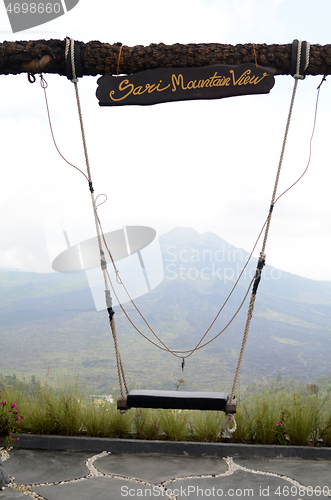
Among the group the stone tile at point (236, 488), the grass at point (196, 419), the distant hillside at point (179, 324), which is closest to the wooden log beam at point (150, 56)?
the grass at point (196, 419)

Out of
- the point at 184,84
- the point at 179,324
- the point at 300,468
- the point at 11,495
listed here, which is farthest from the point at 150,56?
the point at 179,324

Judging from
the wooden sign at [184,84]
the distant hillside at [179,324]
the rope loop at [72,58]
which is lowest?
the distant hillside at [179,324]

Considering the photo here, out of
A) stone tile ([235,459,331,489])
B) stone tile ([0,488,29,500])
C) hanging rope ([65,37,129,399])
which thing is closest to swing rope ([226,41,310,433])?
stone tile ([235,459,331,489])

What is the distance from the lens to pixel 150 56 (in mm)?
2584

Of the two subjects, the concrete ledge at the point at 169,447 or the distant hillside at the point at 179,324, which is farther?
the distant hillside at the point at 179,324

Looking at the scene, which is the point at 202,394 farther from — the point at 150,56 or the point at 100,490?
the point at 150,56

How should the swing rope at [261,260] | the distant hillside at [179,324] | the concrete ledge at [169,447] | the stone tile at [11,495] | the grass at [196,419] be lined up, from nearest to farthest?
the stone tile at [11,495] < the swing rope at [261,260] < the concrete ledge at [169,447] < the grass at [196,419] < the distant hillside at [179,324]

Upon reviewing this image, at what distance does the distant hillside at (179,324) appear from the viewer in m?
18.2

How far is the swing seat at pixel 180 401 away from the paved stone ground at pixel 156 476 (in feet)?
1.56

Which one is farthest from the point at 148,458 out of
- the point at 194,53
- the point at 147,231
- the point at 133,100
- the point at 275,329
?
the point at 275,329

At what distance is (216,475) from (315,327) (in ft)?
78.4

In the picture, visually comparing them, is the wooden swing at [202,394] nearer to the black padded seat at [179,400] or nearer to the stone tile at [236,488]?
the black padded seat at [179,400]

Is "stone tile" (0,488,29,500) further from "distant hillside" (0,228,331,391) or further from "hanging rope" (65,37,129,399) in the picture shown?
"distant hillside" (0,228,331,391)

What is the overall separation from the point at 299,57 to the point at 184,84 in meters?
0.71
